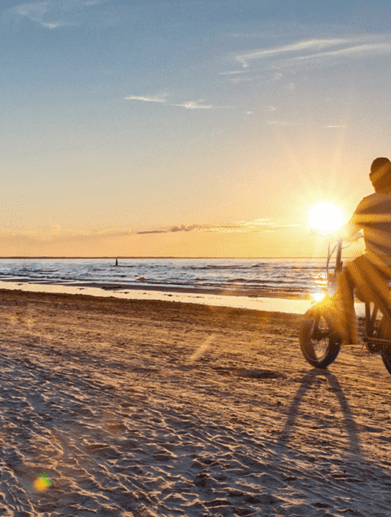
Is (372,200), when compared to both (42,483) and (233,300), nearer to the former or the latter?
(42,483)

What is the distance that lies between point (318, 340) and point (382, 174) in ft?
9.21

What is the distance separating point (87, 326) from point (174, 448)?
8207 mm

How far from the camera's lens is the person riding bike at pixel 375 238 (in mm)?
5387

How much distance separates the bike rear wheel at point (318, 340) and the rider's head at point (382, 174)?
220 cm

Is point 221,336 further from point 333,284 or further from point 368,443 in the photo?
point 368,443

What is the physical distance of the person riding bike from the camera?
5.39 m

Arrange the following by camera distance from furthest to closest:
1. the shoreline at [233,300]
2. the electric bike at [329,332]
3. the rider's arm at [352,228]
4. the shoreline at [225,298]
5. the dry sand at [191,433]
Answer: the shoreline at [225,298] < the shoreline at [233,300] < the electric bike at [329,332] < the rider's arm at [352,228] < the dry sand at [191,433]

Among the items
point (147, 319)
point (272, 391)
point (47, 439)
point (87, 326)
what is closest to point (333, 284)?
point (272, 391)

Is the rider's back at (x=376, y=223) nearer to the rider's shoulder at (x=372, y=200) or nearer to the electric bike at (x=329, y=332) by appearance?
the rider's shoulder at (x=372, y=200)

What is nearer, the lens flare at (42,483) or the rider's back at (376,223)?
the lens flare at (42,483)

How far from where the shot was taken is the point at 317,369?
6848mm

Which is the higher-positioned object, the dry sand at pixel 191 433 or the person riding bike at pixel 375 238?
the person riding bike at pixel 375 238

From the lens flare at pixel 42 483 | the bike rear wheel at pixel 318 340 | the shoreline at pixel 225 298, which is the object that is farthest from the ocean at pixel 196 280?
the lens flare at pixel 42 483

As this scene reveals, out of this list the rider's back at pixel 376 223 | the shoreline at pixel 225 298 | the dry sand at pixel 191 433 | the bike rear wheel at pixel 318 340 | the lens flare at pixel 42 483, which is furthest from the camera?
the shoreline at pixel 225 298
